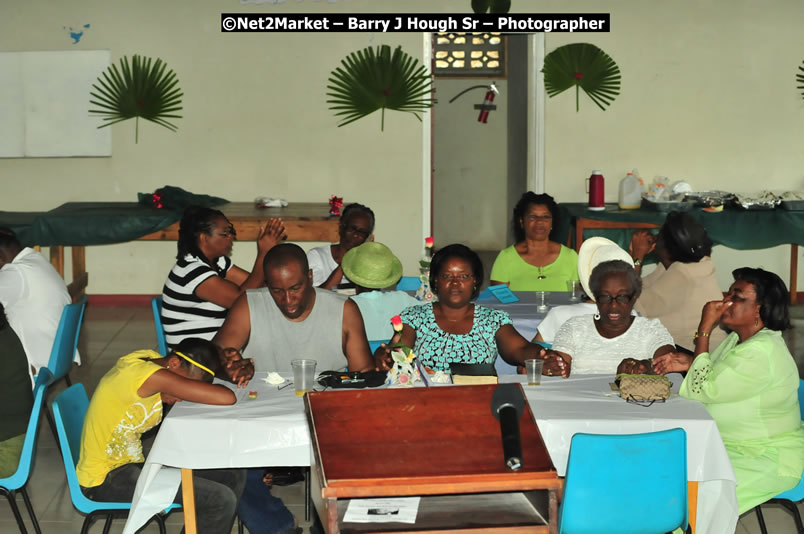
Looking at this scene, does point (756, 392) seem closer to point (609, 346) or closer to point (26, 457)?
point (609, 346)

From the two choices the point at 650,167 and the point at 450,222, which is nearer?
the point at 650,167

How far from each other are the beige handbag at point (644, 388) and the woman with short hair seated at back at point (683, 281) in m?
1.41

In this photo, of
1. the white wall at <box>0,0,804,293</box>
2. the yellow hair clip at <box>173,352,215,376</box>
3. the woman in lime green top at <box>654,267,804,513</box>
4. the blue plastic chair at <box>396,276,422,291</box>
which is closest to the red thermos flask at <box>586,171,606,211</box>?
the white wall at <box>0,0,804,293</box>

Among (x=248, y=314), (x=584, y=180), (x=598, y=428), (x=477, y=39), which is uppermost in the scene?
(x=477, y=39)

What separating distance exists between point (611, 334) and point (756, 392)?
2.11 feet

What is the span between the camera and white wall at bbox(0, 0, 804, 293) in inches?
320

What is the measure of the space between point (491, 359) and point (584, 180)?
4.68 meters

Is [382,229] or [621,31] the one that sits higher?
[621,31]

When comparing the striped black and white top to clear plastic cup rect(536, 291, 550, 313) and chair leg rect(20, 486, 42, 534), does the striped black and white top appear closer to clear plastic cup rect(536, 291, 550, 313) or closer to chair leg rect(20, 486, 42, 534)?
chair leg rect(20, 486, 42, 534)

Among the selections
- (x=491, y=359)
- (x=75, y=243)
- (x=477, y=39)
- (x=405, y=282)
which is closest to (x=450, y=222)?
(x=477, y=39)

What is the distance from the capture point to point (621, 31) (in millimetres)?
8195

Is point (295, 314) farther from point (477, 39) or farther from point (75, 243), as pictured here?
point (477, 39)

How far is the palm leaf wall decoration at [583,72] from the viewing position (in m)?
8.16

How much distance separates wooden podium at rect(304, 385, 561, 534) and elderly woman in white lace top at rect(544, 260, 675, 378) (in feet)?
4.36
